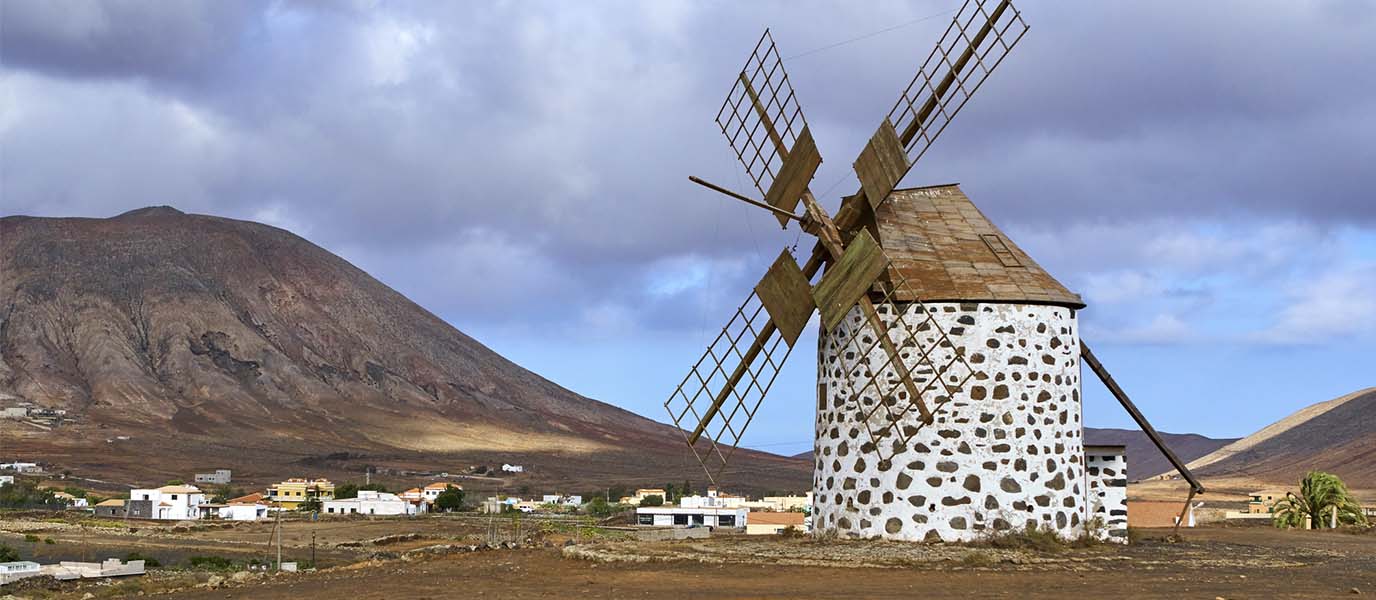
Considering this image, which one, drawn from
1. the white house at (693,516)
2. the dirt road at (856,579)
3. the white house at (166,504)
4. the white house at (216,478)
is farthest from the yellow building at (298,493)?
the dirt road at (856,579)

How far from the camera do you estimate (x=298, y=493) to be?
112 metres

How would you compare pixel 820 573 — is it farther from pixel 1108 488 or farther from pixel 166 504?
pixel 166 504

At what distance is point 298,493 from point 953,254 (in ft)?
309

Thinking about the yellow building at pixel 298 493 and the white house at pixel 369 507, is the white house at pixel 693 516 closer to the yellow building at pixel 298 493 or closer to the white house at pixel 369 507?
the white house at pixel 369 507

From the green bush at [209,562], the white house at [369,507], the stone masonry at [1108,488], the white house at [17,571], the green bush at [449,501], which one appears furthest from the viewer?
the green bush at [449,501]

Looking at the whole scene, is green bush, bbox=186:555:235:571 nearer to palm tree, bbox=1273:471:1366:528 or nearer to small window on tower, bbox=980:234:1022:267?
small window on tower, bbox=980:234:1022:267

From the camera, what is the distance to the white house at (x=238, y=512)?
92.4 metres

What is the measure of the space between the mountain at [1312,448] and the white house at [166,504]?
8196cm

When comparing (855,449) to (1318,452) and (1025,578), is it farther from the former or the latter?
(1318,452)

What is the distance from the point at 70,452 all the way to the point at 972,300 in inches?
5302

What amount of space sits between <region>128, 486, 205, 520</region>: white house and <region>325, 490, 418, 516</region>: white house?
332 inches

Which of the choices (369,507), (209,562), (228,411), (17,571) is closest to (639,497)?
(369,507)

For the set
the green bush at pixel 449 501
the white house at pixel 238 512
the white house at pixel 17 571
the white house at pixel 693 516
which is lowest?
the white house at pixel 17 571

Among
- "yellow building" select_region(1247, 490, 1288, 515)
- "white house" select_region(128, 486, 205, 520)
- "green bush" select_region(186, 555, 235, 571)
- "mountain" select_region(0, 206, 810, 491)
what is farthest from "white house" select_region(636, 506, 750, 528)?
"mountain" select_region(0, 206, 810, 491)
